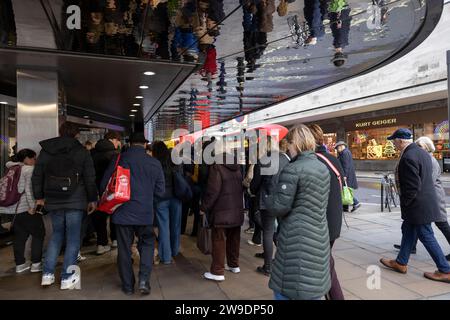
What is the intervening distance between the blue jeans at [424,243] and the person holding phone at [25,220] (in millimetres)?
4910

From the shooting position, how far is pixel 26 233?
474 cm

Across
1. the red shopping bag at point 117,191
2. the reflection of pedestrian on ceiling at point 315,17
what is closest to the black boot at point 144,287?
the red shopping bag at point 117,191

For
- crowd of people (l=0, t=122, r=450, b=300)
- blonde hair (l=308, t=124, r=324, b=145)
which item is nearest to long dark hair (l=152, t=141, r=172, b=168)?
crowd of people (l=0, t=122, r=450, b=300)

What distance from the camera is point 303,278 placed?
2551 millimetres

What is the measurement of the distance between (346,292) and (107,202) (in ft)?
9.71

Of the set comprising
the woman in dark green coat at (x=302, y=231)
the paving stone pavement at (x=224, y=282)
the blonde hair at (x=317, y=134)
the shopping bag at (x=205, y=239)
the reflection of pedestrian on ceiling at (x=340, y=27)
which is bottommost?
the paving stone pavement at (x=224, y=282)

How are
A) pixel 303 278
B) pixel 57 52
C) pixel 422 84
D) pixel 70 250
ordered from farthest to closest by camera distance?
pixel 422 84
pixel 57 52
pixel 70 250
pixel 303 278

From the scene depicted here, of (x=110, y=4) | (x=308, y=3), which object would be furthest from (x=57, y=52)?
(x=308, y=3)

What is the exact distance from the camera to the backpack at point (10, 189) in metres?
4.54

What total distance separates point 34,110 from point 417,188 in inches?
237

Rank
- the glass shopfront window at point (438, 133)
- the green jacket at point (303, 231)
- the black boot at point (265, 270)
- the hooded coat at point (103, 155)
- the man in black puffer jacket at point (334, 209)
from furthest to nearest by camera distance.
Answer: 1. the glass shopfront window at point (438, 133)
2. the hooded coat at point (103, 155)
3. the black boot at point (265, 270)
4. the man in black puffer jacket at point (334, 209)
5. the green jacket at point (303, 231)

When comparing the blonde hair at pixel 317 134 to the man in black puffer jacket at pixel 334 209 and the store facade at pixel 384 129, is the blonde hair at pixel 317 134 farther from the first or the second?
the store facade at pixel 384 129

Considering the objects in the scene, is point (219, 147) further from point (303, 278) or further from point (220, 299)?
point (303, 278)

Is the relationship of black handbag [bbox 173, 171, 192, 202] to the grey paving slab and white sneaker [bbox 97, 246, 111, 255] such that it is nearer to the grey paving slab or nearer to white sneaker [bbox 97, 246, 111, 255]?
white sneaker [bbox 97, 246, 111, 255]
